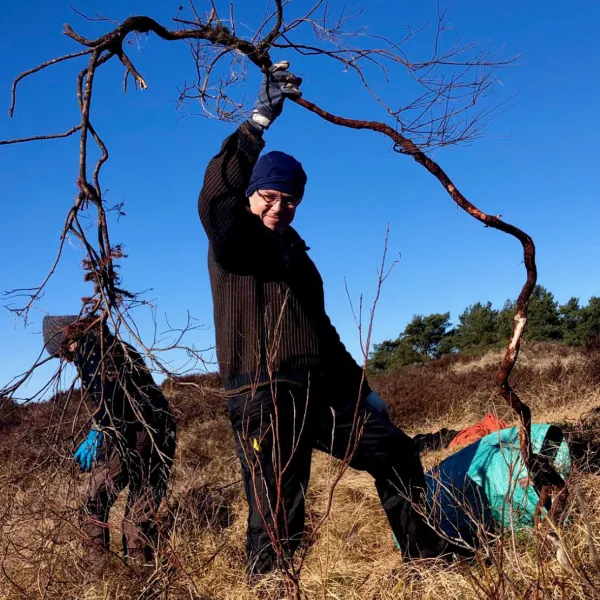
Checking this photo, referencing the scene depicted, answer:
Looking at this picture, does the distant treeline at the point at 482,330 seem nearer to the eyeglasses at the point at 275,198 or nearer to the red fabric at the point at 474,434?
the red fabric at the point at 474,434


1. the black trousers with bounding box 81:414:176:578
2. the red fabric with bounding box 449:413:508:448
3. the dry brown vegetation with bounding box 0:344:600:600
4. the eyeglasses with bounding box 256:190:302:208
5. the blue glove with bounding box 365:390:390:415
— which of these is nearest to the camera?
the dry brown vegetation with bounding box 0:344:600:600

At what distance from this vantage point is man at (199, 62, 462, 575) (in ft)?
8.24

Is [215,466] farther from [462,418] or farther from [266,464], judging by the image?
[266,464]

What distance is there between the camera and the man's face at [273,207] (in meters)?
2.76

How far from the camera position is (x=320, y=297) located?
3.04 metres

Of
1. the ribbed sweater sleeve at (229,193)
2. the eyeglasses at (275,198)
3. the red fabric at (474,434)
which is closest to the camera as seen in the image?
the ribbed sweater sleeve at (229,193)

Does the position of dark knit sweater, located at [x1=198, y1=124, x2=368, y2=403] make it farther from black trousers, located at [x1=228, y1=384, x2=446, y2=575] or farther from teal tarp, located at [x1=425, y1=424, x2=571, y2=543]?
teal tarp, located at [x1=425, y1=424, x2=571, y2=543]

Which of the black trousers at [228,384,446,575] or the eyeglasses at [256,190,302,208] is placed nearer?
the black trousers at [228,384,446,575]

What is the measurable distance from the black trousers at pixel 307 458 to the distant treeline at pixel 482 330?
9.23 meters

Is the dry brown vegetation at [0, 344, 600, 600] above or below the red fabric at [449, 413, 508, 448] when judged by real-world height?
below

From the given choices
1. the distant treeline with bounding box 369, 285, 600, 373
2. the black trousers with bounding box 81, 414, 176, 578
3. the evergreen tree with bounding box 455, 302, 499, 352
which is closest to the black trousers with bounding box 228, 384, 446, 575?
the black trousers with bounding box 81, 414, 176, 578

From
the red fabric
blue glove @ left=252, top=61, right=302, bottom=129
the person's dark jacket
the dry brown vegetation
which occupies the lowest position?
the dry brown vegetation

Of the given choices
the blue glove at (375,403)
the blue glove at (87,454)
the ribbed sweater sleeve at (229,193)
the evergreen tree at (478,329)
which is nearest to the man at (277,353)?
the ribbed sweater sleeve at (229,193)

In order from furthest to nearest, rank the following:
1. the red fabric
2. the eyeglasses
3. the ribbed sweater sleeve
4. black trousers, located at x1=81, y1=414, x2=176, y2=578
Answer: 1. the red fabric
2. black trousers, located at x1=81, y1=414, x2=176, y2=578
3. the eyeglasses
4. the ribbed sweater sleeve
